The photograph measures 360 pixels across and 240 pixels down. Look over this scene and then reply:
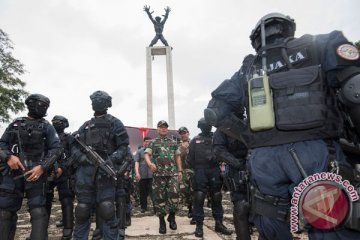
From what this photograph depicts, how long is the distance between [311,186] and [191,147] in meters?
4.43

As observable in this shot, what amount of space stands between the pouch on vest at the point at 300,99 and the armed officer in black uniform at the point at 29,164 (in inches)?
116

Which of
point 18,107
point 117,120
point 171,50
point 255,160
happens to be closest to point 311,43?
point 255,160

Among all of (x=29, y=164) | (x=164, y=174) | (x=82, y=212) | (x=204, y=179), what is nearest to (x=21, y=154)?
(x=29, y=164)

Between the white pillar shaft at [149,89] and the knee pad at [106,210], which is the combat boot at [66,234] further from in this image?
the white pillar shaft at [149,89]

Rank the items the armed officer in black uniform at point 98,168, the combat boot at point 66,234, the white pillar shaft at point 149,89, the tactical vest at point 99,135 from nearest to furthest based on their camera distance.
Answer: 1. the armed officer in black uniform at point 98,168
2. the tactical vest at point 99,135
3. the combat boot at point 66,234
4. the white pillar shaft at point 149,89

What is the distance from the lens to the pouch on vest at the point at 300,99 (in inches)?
72.1

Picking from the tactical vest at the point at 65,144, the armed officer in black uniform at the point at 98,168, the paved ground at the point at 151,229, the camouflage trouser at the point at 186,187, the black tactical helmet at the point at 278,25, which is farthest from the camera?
the camouflage trouser at the point at 186,187

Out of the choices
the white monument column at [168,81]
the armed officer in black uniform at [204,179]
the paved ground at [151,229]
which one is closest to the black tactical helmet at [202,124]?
the armed officer in black uniform at [204,179]

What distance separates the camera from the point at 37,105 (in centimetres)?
409

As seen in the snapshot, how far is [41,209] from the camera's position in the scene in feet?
12.2

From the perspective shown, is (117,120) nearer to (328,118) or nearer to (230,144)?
(230,144)

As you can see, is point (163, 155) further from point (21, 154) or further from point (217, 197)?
point (21, 154)

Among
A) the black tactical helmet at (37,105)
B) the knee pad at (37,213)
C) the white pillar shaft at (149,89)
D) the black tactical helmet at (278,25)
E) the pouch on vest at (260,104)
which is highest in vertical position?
the white pillar shaft at (149,89)

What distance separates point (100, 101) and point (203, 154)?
2.12 metres
